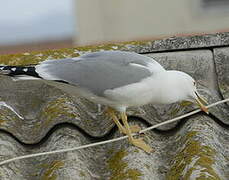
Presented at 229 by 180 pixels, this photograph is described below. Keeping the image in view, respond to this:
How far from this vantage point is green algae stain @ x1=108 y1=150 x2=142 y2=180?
5.90 ft

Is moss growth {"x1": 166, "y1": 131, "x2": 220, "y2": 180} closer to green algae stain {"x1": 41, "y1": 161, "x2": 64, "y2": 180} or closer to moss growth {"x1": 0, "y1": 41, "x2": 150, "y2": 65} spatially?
green algae stain {"x1": 41, "y1": 161, "x2": 64, "y2": 180}

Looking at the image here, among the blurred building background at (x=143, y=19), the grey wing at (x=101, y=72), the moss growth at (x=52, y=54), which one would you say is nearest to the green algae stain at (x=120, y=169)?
the grey wing at (x=101, y=72)

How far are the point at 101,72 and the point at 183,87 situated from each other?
323 millimetres

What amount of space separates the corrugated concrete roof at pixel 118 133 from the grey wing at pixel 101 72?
0.53 feet

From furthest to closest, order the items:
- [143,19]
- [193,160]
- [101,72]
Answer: [143,19] → [101,72] → [193,160]

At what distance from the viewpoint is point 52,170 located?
6.18 ft

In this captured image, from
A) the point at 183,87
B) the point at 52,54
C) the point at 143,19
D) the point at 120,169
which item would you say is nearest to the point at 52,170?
the point at 120,169

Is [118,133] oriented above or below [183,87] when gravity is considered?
below

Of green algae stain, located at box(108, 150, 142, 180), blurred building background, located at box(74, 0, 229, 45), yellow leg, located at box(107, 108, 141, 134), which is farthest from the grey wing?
blurred building background, located at box(74, 0, 229, 45)

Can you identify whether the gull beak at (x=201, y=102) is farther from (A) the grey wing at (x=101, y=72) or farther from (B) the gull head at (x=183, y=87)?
(A) the grey wing at (x=101, y=72)

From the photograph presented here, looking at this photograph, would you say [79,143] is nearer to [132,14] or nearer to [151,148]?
[151,148]

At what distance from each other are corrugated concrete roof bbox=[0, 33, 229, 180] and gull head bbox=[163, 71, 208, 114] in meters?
0.05

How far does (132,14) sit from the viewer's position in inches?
327

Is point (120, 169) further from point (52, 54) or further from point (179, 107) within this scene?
point (52, 54)
